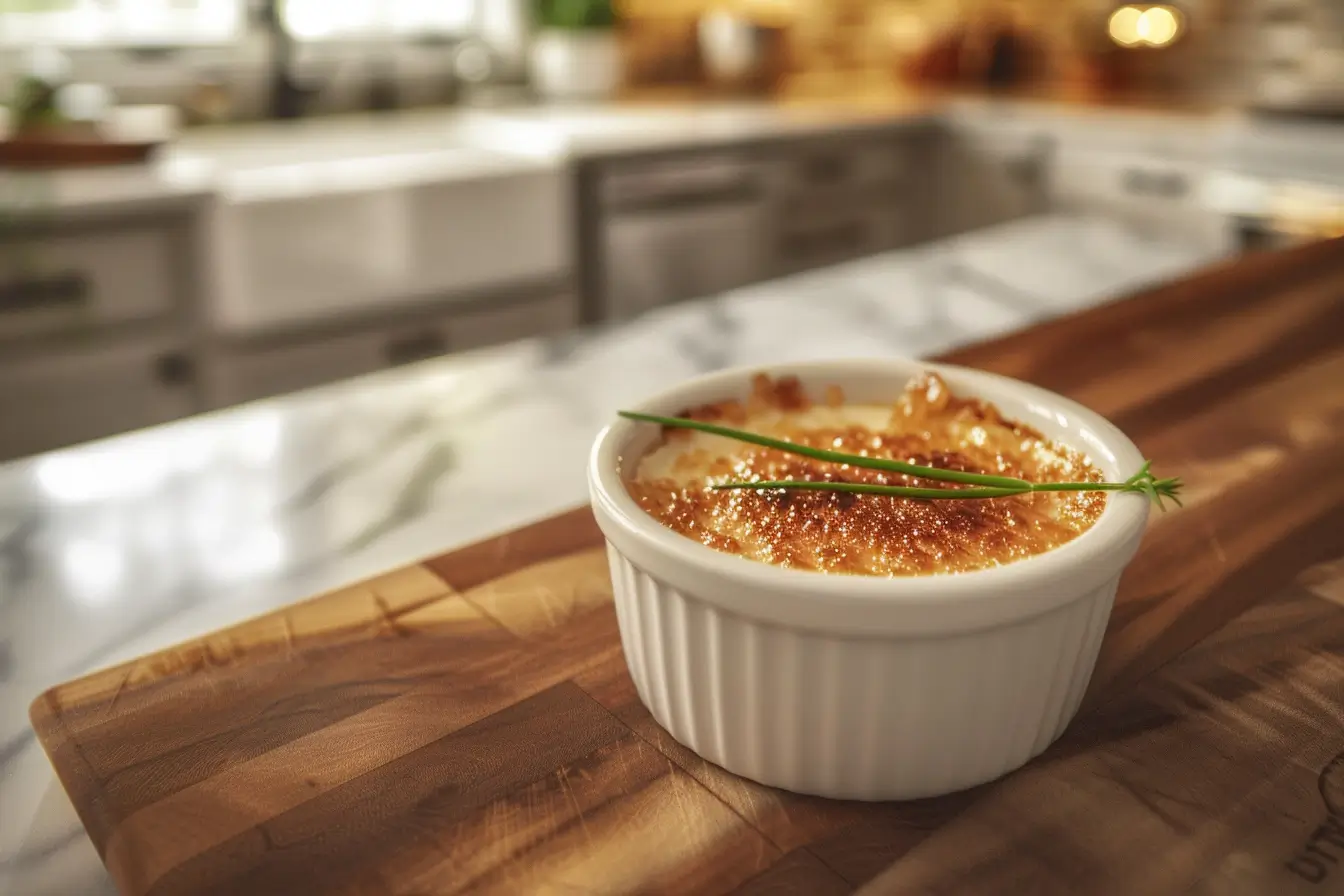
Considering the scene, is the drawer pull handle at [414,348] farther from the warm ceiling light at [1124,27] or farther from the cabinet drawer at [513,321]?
the warm ceiling light at [1124,27]

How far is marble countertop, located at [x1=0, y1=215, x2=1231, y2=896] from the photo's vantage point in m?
0.61

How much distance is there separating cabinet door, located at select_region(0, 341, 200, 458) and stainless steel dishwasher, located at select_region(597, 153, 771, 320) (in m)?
0.91

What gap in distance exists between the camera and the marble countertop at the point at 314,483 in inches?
23.9

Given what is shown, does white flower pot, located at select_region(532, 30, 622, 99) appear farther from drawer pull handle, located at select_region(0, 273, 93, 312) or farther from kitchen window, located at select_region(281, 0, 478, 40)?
drawer pull handle, located at select_region(0, 273, 93, 312)

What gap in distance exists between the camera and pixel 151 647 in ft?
2.00

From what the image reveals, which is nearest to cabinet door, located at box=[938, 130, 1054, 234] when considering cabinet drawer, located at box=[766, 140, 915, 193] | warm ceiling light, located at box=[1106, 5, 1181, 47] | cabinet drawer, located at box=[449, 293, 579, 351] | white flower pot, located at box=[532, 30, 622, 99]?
cabinet drawer, located at box=[766, 140, 915, 193]

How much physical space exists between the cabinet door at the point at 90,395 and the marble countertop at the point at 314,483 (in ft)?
3.79

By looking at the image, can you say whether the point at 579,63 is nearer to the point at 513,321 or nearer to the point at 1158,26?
the point at 513,321

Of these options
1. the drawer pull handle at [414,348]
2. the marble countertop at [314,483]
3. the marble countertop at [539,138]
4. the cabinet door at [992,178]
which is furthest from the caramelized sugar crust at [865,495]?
the cabinet door at [992,178]

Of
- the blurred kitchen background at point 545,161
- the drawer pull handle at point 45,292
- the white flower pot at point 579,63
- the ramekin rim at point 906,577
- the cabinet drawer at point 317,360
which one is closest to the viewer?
the ramekin rim at point 906,577

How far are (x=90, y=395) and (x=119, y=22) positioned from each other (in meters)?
1.12

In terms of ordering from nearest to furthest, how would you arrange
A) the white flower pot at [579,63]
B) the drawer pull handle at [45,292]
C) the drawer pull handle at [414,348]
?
1. the drawer pull handle at [45,292]
2. the drawer pull handle at [414,348]
3. the white flower pot at [579,63]

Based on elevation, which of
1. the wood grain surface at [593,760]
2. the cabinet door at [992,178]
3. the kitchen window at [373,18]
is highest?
the kitchen window at [373,18]

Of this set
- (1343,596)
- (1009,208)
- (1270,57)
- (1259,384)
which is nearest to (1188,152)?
(1009,208)
